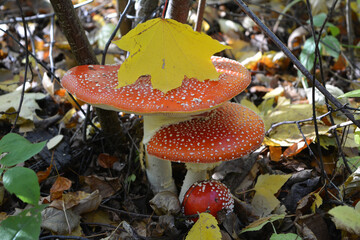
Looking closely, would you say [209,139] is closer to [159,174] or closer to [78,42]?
[159,174]

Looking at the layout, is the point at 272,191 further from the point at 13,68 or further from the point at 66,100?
the point at 13,68

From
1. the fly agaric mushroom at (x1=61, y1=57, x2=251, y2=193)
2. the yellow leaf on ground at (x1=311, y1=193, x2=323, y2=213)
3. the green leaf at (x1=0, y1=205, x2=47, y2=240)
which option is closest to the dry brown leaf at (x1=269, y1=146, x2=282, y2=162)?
the yellow leaf on ground at (x1=311, y1=193, x2=323, y2=213)

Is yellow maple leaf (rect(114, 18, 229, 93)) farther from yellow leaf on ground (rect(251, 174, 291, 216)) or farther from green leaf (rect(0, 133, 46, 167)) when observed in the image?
yellow leaf on ground (rect(251, 174, 291, 216))

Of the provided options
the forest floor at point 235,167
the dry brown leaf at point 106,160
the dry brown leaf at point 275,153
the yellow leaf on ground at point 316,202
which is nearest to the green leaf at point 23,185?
the forest floor at point 235,167

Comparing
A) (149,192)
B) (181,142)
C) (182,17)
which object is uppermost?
(182,17)

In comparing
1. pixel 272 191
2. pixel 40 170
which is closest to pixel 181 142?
pixel 272 191

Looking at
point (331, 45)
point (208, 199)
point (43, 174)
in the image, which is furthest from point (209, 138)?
point (331, 45)

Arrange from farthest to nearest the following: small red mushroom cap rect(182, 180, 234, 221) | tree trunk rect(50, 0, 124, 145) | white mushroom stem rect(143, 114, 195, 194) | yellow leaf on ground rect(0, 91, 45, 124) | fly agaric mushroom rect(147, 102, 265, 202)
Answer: yellow leaf on ground rect(0, 91, 45, 124), white mushroom stem rect(143, 114, 195, 194), tree trunk rect(50, 0, 124, 145), small red mushroom cap rect(182, 180, 234, 221), fly agaric mushroom rect(147, 102, 265, 202)
